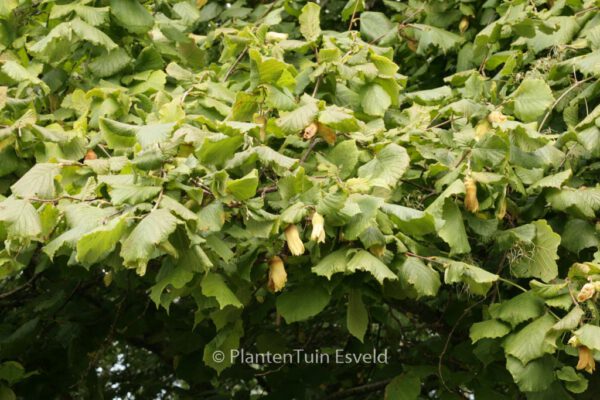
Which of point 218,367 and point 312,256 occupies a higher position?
point 312,256

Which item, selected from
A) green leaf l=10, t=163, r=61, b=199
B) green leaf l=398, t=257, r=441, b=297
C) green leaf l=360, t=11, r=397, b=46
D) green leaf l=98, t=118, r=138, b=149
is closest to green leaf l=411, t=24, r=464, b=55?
green leaf l=360, t=11, r=397, b=46

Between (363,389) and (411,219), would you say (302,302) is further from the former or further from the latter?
(363,389)

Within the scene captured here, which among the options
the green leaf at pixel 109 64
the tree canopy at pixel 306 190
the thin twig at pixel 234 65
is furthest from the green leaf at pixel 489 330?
the green leaf at pixel 109 64

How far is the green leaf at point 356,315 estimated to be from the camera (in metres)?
3.25

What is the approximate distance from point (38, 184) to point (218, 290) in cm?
67

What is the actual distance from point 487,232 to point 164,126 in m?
1.17

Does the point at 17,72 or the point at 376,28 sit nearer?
the point at 17,72

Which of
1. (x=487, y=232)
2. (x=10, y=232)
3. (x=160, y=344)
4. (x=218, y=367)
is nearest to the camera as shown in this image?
(x=10, y=232)

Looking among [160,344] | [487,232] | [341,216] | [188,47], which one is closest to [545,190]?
[487,232]

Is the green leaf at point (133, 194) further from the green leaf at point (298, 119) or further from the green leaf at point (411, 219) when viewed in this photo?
the green leaf at point (411, 219)

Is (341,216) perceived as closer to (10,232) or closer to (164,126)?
(164,126)

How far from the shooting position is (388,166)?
326 cm

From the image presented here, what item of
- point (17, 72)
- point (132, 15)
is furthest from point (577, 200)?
point (17, 72)

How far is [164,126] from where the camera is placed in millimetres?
2992
